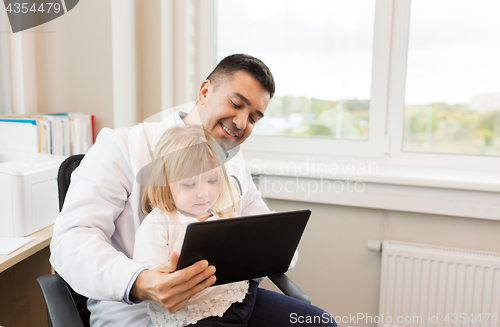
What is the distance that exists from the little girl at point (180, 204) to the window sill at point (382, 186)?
80 cm

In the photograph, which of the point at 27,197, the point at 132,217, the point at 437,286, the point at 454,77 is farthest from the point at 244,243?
the point at 454,77

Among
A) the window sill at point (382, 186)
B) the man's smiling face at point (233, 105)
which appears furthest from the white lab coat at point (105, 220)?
the window sill at point (382, 186)

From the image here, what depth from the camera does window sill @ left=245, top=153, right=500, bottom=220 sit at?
1533 millimetres

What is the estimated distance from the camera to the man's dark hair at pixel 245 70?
3.85ft

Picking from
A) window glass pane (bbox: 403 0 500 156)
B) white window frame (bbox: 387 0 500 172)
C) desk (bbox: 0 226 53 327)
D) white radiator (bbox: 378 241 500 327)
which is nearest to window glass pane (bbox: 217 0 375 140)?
white window frame (bbox: 387 0 500 172)

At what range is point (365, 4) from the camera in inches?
72.0

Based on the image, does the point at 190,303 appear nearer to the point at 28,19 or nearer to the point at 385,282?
the point at 385,282

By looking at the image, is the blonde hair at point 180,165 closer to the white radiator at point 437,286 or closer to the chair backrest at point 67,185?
the chair backrest at point 67,185

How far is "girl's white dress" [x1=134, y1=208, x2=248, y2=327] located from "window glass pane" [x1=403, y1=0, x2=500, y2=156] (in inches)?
52.7

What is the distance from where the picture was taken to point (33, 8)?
1.77 m

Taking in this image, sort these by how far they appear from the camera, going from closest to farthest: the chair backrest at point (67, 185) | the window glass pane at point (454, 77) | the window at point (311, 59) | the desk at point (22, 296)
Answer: the chair backrest at point (67, 185), the desk at point (22, 296), the window glass pane at point (454, 77), the window at point (311, 59)

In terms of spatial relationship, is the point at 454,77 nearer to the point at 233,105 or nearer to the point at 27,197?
the point at 233,105

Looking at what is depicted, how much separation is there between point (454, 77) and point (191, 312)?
1.57 m

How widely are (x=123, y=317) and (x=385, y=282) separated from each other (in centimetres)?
113
